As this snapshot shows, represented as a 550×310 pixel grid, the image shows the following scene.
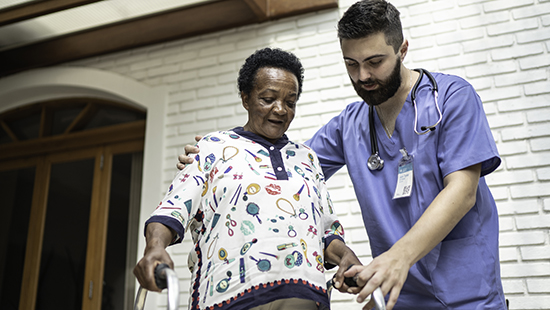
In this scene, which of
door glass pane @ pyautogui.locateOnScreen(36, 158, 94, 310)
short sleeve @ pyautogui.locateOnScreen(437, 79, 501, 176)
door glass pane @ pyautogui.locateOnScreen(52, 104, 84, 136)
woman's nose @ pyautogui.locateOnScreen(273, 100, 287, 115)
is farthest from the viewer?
door glass pane @ pyautogui.locateOnScreen(52, 104, 84, 136)

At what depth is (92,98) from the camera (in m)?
4.30

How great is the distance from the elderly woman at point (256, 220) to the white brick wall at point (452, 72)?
1.63m

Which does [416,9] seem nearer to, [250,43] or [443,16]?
[443,16]

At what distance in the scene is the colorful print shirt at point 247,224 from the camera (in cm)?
124

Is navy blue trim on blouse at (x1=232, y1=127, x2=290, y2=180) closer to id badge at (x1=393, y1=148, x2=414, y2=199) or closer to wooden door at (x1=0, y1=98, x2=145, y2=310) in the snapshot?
id badge at (x1=393, y1=148, x2=414, y2=199)

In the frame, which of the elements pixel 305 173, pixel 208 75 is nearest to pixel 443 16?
pixel 208 75

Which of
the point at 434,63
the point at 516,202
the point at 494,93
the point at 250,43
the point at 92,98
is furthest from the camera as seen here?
the point at 92,98

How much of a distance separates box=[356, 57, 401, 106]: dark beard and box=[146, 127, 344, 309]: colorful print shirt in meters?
0.35

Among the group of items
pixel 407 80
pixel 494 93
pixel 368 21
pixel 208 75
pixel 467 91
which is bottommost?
pixel 467 91

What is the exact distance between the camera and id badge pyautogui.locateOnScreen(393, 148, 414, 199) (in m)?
1.50

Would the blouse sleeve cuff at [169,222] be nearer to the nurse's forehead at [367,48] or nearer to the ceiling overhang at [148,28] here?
the nurse's forehead at [367,48]

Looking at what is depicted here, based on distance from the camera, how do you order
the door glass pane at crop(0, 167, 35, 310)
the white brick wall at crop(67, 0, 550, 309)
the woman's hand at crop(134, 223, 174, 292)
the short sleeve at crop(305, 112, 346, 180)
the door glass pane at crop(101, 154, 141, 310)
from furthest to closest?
the door glass pane at crop(0, 167, 35, 310)
the door glass pane at crop(101, 154, 141, 310)
the white brick wall at crop(67, 0, 550, 309)
the short sleeve at crop(305, 112, 346, 180)
the woman's hand at crop(134, 223, 174, 292)

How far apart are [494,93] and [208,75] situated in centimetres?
196

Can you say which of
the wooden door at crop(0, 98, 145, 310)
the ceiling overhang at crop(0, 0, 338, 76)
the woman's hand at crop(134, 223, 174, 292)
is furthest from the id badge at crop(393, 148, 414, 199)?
the wooden door at crop(0, 98, 145, 310)
